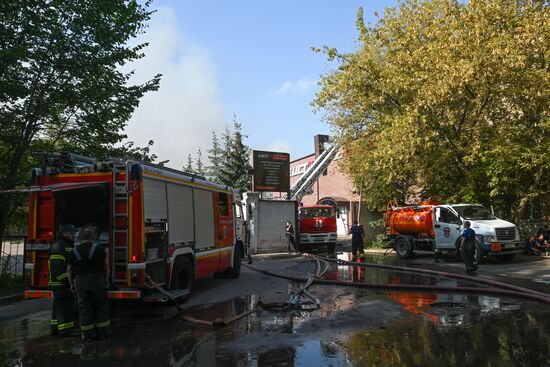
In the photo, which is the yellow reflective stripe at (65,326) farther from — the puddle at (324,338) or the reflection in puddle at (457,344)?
the reflection in puddle at (457,344)

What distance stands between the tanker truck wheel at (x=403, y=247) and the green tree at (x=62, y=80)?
41.0 feet

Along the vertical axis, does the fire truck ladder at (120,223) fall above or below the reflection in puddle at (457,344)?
above

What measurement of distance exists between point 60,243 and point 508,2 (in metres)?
18.5

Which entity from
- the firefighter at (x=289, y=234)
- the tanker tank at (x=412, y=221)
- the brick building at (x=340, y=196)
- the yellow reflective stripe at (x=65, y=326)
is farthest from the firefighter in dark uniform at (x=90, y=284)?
the brick building at (x=340, y=196)

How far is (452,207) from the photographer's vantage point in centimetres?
1780

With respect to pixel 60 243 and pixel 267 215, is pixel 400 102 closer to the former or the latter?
pixel 267 215

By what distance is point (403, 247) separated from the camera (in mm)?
19781

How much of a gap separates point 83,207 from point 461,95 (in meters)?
14.8

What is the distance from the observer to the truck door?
1739 cm

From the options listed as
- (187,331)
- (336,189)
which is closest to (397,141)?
(187,331)

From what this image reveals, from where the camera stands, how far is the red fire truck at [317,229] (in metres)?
23.3

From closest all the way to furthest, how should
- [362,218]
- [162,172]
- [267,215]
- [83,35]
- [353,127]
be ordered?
[162,172] → [83,35] → [267,215] → [353,127] → [362,218]

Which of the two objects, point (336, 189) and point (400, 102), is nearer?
point (400, 102)

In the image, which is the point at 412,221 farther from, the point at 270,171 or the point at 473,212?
the point at 270,171
